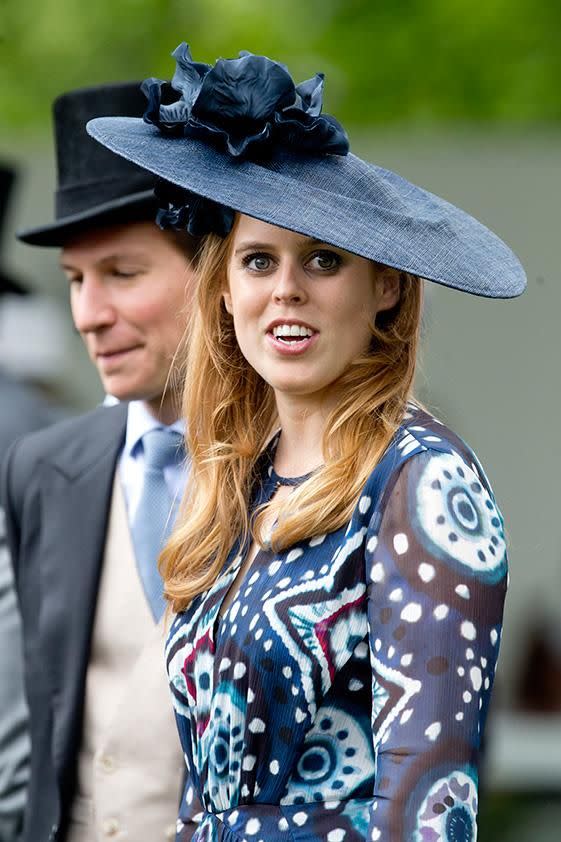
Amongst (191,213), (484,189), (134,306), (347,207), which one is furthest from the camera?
(484,189)

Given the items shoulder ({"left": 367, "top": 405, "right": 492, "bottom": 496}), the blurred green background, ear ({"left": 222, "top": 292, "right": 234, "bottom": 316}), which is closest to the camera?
shoulder ({"left": 367, "top": 405, "right": 492, "bottom": 496})

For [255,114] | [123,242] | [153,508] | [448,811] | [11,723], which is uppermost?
[255,114]

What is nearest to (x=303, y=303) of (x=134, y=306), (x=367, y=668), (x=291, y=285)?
(x=291, y=285)

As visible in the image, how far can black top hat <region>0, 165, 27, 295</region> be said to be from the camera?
5227 millimetres

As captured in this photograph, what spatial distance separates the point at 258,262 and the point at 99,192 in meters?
1.12

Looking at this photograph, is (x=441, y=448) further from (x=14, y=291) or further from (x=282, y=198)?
(x=14, y=291)

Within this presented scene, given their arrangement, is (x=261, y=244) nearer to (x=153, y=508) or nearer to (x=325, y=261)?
(x=325, y=261)

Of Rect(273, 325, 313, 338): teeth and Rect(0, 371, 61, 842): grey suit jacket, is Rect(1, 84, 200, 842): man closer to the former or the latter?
Rect(0, 371, 61, 842): grey suit jacket

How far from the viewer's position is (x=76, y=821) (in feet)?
10.6

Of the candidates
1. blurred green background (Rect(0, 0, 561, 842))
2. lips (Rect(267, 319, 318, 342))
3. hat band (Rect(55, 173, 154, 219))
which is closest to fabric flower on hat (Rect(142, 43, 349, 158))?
lips (Rect(267, 319, 318, 342))

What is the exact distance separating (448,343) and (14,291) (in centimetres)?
269

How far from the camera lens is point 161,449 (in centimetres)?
339

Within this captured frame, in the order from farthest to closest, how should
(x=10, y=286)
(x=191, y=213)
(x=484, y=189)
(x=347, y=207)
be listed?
(x=484, y=189) → (x=10, y=286) → (x=191, y=213) → (x=347, y=207)

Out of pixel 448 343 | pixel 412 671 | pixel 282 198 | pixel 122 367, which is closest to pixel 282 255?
pixel 282 198
